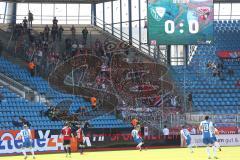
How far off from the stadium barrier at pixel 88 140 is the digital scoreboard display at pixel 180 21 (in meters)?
7.18

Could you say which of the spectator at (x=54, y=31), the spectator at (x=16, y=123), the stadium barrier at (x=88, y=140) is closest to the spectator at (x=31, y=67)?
the spectator at (x=54, y=31)

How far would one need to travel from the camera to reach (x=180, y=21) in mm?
42156

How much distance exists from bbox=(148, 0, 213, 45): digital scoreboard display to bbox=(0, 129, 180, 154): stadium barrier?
7.18 meters

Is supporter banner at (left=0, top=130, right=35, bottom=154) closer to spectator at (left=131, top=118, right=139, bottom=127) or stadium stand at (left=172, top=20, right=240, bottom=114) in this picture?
spectator at (left=131, top=118, right=139, bottom=127)

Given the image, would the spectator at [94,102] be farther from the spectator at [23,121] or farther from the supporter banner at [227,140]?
the supporter banner at [227,140]

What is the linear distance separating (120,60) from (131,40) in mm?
6683

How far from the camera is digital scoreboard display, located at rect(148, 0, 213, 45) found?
41875 mm

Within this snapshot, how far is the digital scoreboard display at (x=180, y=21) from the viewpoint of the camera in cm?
4188

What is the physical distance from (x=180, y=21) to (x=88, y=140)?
10.7 meters

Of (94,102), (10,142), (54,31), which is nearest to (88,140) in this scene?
(94,102)

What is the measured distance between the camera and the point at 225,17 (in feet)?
201

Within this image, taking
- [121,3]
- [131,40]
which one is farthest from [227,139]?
[121,3]

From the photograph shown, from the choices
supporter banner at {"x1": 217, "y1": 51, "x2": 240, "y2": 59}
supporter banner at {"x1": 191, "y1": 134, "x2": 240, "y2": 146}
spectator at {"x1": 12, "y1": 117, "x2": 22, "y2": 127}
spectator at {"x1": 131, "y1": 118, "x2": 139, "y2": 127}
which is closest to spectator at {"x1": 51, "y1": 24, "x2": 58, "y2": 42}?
spectator at {"x1": 12, "y1": 117, "x2": 22, "y2": 127}

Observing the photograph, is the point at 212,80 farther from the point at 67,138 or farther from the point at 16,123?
the point at 67,138
